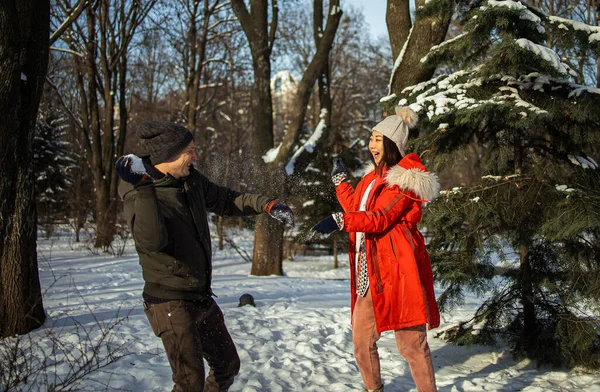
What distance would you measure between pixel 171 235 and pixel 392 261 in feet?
4.54

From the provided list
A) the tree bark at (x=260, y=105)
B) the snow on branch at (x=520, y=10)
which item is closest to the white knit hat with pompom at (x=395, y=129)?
the snow on branch at (x=520, y=10)

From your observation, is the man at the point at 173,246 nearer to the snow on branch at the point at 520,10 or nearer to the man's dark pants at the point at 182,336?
the man's dark pants at the point at 182,336

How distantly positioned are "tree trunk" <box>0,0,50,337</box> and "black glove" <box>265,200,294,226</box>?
2590 mm

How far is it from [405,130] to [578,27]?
2340 mm

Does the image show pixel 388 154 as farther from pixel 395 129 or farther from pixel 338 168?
pixel 338 168

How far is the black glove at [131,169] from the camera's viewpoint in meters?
2.55

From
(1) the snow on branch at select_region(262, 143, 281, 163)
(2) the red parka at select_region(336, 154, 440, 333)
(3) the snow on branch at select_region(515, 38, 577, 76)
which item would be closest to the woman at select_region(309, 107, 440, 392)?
(2) the red parka at select_region(336, 154, 440, 333)

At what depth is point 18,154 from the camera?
4.70m

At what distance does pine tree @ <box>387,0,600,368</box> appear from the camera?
14.5 feet

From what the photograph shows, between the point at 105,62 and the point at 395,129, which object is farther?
the point at 105,62

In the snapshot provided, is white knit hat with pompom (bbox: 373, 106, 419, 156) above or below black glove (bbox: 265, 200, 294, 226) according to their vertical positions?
above

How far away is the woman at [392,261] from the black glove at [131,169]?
115cm

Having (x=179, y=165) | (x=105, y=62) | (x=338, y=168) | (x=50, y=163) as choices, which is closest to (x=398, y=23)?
(x=338, y=168)

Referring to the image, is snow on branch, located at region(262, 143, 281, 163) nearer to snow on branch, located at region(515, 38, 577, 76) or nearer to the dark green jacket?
snow on branch, located at region(515, 38, 577, 76)
